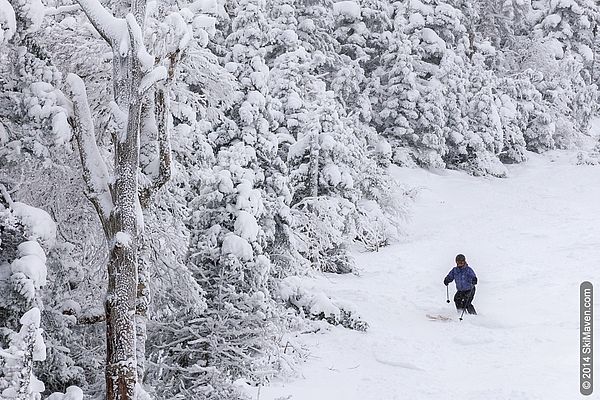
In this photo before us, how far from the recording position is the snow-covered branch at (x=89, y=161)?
7113 millimetres

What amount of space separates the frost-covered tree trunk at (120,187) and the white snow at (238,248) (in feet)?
6.39

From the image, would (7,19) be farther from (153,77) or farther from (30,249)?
(30,249)

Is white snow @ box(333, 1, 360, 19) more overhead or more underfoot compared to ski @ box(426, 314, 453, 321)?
more overhead

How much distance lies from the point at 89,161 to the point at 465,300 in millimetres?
8790

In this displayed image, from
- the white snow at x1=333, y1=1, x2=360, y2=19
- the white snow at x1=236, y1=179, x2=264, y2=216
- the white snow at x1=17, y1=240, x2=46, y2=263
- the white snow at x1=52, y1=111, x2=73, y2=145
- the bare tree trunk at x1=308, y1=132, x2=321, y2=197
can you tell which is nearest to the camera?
the white snow at x1=17, y1=240, x2=46, y2=263

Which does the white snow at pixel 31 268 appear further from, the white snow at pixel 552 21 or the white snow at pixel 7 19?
the white snow at pixel 552 21

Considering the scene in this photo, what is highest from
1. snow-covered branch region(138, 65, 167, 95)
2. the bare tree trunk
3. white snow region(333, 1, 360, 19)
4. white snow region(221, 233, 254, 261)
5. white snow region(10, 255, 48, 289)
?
snow-covered branch region(138, 65, 167, 95)

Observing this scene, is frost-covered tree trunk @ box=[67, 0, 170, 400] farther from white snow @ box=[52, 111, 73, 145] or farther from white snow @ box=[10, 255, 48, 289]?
white snow @ box=[10, 255, 48, 289]

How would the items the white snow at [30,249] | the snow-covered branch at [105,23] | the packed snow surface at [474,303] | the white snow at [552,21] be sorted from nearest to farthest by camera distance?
the white snow at [30,249] < the snow-covered branch at [105,23] < the packed snow surface at [474,303] < the white snow at [552,21]

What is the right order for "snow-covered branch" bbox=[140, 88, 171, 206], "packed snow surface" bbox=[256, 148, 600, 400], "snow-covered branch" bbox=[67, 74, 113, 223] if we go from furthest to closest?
"packed snow surface" bbox=[256, 148, 600, 400] → "snow-covered branch" bbox=[140, 88, 171, 206] → "snow-covered branch" bbox=[67, 74, 113, 223]

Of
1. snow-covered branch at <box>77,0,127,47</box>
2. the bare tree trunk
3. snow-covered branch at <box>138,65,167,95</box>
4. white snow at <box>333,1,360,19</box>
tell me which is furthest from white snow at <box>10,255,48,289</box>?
white snow at <box>333,1,360,19</box>

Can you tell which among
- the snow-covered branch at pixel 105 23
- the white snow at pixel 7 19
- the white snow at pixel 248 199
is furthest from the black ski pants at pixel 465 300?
the white snow at pixel 7 19

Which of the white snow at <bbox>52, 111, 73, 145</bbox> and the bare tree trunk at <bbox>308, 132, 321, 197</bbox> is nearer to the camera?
the white snow at <bbox>52, 111, 73, 145</bbox>

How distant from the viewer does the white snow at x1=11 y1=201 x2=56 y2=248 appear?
248 inches
